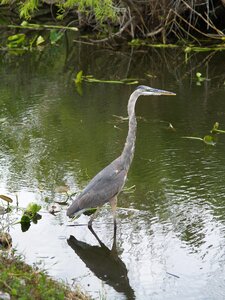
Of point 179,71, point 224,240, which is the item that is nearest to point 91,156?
point 224,240

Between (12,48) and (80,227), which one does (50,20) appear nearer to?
(12,48)

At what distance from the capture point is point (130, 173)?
365 inches

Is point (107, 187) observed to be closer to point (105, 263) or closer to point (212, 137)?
point (105, 263)

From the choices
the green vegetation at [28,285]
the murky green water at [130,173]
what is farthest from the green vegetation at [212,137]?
the green vegetation at [28,285]

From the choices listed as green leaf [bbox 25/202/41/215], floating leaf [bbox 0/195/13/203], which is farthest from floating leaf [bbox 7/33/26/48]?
green leaf [bbox 25/202/41/215]

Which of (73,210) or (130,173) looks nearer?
(73,210)

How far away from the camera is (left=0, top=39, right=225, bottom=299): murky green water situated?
680 cm

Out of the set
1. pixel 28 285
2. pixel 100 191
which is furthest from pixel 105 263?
pixel 28 285

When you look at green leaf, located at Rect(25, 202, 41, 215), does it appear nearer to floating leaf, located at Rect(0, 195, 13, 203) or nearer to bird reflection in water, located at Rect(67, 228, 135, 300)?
floating leaf, located at Rect(0, 195, 13, 203)

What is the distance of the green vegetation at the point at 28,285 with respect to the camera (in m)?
5.58

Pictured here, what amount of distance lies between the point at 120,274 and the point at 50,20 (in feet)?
54.2

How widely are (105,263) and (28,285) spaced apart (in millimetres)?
1471

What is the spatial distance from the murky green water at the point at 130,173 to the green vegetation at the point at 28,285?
50cm

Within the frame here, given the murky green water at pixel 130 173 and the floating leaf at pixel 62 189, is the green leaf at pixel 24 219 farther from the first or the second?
the floating leaf at pixel 62 189
